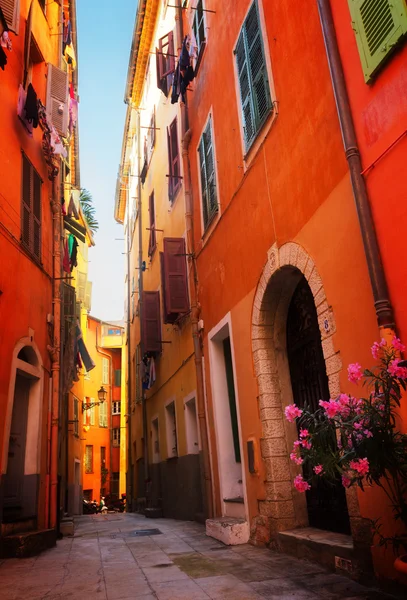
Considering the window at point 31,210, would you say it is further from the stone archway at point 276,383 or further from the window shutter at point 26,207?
the stone archway at point 276,383

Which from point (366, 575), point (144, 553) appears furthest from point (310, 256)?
point (144, 553)

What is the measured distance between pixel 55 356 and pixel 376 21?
7.64m

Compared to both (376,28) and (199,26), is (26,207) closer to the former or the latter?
(199,26)

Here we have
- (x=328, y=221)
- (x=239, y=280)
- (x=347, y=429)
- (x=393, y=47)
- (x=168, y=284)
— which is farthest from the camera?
(x=168, y=284)

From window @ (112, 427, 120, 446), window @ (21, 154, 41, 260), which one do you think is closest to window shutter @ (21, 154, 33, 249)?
window @ (21, 154, 41, 260)

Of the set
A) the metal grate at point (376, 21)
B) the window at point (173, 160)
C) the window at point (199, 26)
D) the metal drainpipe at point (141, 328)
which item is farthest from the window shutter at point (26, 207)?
the metal grate at point (376, 21)

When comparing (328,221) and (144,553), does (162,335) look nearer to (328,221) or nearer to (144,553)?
(144,553)

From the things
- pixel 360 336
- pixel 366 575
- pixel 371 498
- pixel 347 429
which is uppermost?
pixel 360 336

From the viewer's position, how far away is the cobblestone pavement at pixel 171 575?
13.6 ft

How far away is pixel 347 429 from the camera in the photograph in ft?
10.5

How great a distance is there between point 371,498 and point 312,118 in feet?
11.9

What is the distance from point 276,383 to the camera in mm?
6551

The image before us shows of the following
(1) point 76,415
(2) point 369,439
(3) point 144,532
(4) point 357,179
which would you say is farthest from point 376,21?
(1) point 76,415

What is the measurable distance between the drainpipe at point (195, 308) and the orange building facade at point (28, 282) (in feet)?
8.25
